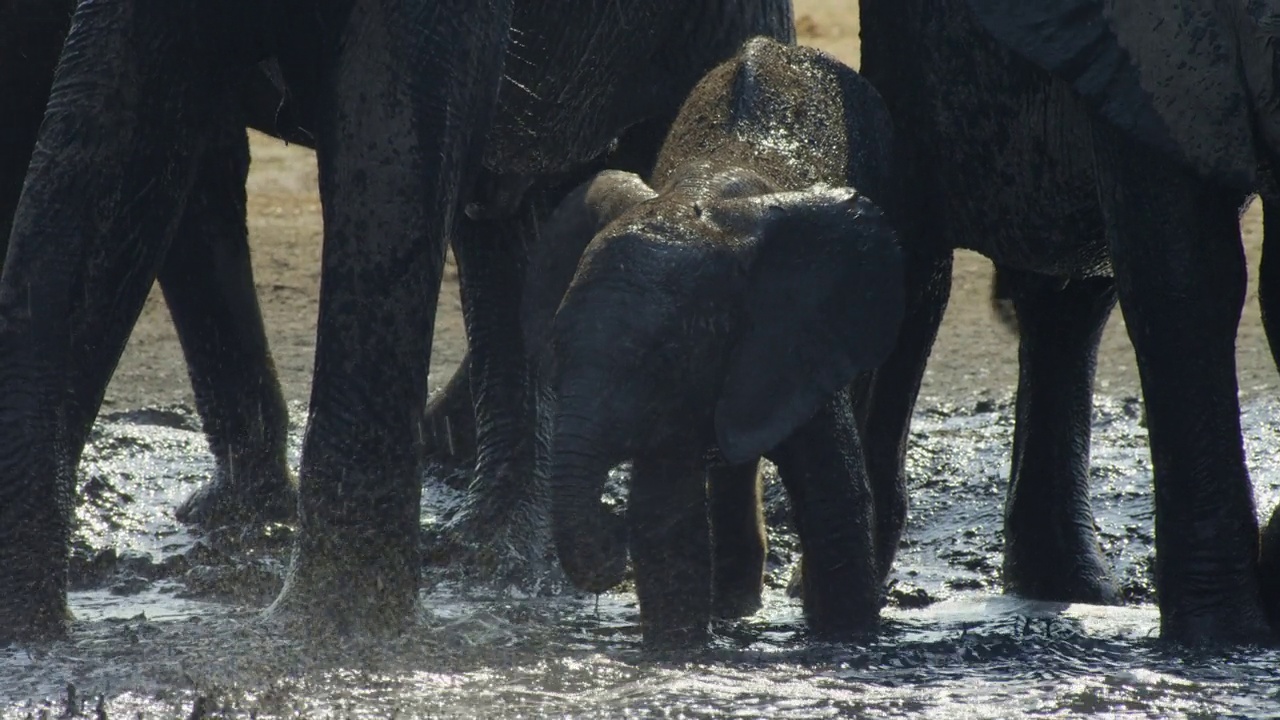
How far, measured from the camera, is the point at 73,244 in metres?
4.40

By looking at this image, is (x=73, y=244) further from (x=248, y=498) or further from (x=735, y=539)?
(x=248, y=498)

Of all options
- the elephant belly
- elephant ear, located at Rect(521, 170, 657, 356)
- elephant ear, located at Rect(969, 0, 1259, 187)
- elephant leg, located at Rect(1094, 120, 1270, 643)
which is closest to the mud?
elephant leg, located at Rect(1094, 120, 1270, 643)

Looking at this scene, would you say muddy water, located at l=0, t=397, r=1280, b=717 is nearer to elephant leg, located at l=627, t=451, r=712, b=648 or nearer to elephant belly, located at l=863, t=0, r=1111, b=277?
elephant leg, located at l=627, t=451, r=712, b=648

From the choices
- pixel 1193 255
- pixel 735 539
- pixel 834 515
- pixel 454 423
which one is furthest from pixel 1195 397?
pixel 454 423

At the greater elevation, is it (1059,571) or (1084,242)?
(1084,242)

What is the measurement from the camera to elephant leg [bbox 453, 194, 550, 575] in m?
5.75

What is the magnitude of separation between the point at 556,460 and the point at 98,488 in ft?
7.50

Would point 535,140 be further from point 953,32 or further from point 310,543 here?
point 310,543

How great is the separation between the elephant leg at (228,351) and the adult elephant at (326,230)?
133 centimetres

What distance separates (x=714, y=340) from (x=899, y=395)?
1212 millimetres

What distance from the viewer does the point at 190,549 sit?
5.75 metres

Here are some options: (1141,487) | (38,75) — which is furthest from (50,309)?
(1141,487)

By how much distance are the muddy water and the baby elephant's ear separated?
43 centimetres

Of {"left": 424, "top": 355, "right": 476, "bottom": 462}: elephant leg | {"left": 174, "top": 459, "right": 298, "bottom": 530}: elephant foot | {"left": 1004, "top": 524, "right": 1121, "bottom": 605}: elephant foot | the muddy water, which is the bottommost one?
the muddy water
